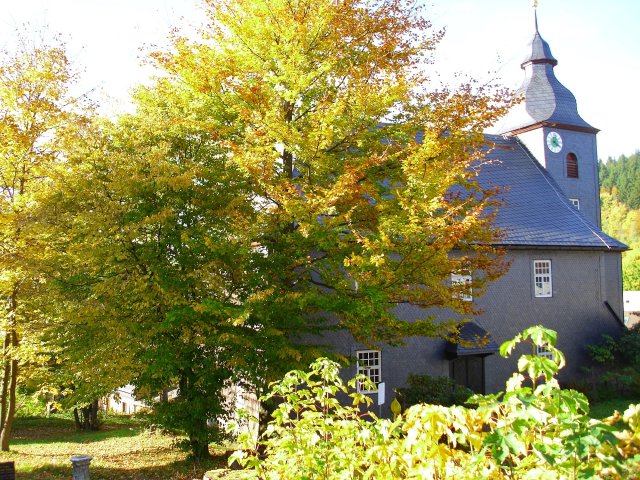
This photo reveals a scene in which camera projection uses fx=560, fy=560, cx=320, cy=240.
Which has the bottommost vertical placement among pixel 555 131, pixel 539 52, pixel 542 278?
pixel 542 278

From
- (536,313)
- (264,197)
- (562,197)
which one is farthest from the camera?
(562,197)

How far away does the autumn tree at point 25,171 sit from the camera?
41.8 ft

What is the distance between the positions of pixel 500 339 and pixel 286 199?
47.2 ft

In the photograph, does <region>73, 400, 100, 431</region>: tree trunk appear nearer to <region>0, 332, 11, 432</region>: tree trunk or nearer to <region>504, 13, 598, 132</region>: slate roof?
<region>0, 332, 11, 432</region>: tree trunk

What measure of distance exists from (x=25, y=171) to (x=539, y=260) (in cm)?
1881

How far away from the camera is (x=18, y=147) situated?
13.4 meters

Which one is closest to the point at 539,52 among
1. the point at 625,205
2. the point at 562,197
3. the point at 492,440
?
the point at 562,197

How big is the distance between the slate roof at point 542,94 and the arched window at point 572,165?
144 cm

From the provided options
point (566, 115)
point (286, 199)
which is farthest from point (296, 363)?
point (566, 115)

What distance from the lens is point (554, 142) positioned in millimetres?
27219

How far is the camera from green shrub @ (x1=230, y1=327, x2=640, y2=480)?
2.91 metres

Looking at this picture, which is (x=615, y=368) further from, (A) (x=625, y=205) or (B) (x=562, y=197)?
(A) (x=625, y=205)

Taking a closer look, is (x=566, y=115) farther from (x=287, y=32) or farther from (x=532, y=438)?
(x=532, y=438)

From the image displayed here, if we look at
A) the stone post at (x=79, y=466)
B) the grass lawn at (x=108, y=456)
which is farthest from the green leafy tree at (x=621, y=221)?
the stone post at (x=79, y=466)
